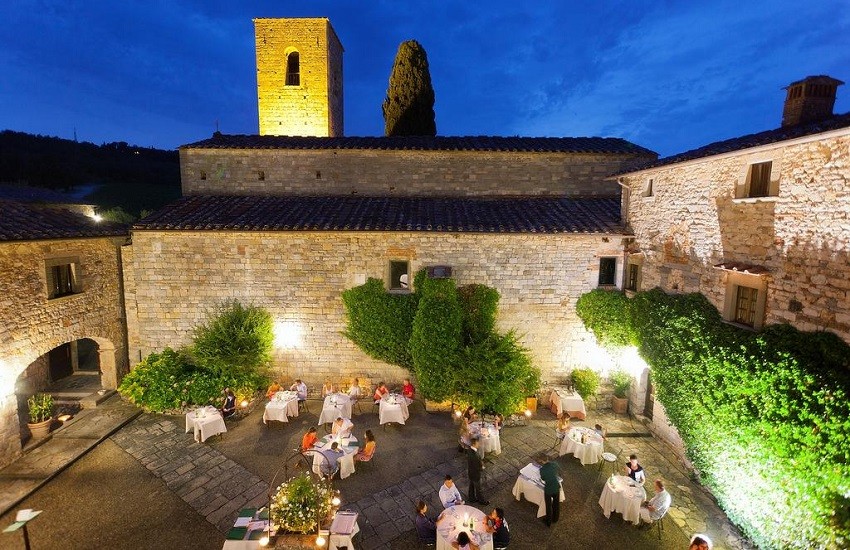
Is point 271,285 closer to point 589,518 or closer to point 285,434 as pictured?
point 285,434

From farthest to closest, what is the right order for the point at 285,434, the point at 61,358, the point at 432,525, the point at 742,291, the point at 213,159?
the point at 213,159 < the point at 61,358 < the point at 285,434 < the point at 742,291 < the point at 432,525

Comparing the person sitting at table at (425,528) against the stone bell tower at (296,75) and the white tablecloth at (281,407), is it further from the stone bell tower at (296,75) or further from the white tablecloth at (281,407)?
the stone bell tower at (296,75)

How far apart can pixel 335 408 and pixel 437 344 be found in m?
3.46

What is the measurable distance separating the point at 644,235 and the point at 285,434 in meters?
12.0

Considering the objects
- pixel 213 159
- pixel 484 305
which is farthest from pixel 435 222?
pixel 213 159

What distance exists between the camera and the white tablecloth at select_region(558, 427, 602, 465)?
9211mm

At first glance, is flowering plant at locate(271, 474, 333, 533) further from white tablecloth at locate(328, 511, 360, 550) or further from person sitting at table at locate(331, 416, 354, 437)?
person sitting at table at locate(331, 416, 354, 437)

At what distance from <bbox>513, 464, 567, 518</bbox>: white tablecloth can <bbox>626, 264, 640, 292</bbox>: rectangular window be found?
6.87 metres

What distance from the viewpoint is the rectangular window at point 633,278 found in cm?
1177

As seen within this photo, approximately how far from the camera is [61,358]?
13.8 m

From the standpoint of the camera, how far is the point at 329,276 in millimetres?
12047

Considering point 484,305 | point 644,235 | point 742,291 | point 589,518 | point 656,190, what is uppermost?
point 656,190

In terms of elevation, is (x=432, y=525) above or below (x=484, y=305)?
below

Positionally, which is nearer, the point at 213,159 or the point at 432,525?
the point at 432,525
